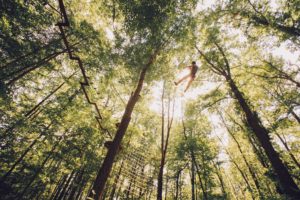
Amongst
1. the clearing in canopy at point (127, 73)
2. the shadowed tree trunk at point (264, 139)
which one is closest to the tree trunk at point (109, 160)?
the clearing in canopy at point (127, 73)

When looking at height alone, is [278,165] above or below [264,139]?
below

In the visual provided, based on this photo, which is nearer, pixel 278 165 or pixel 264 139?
pixel 278 165

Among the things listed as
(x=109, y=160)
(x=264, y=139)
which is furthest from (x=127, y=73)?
(x=264, y=139)

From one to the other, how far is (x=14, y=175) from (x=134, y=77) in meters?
11.7

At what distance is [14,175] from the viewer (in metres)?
12.3

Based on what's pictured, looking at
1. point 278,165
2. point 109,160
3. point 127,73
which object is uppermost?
point 127,73

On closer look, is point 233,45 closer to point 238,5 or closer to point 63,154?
point 238,5

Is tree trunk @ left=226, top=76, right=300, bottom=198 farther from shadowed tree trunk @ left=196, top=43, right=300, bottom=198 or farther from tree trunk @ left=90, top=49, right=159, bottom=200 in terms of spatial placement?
tree trunk @ left=90, top=49, right=159, bottom=200

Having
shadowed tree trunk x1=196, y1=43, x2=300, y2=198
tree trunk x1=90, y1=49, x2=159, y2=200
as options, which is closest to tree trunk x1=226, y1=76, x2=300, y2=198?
shadowed tree trunk x1=196, y1=43, x2=300, y2=198

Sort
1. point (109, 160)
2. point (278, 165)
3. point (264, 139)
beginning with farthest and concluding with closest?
point (264, 139) → point (278, 165) → point (109, 160)

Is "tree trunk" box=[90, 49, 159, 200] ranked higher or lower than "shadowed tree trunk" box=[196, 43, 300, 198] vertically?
lower

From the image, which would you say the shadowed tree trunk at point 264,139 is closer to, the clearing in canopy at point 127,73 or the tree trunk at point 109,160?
the clearing in canopy at point 127,73

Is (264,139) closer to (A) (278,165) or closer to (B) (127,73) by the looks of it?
(A) (278,165)

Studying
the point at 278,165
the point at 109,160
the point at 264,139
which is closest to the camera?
the point at 109,160
